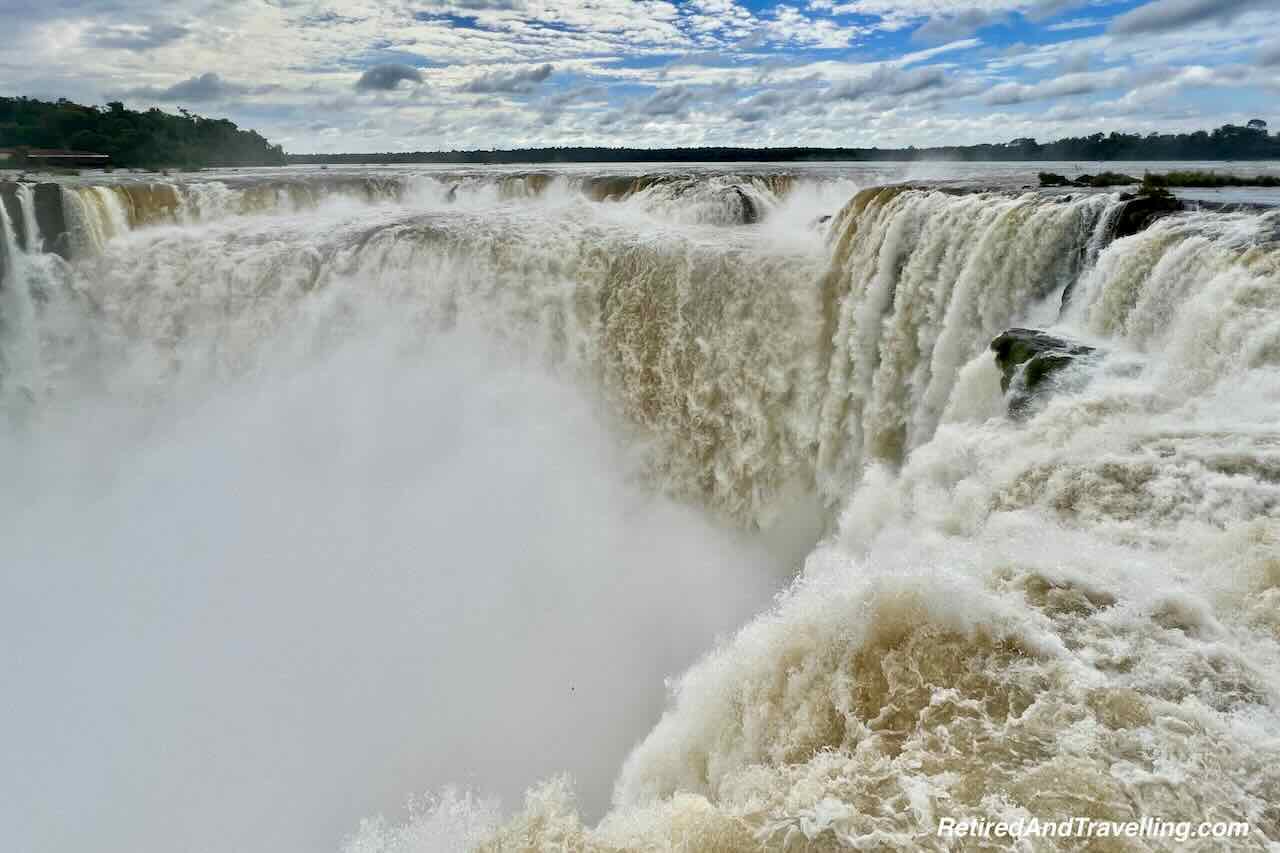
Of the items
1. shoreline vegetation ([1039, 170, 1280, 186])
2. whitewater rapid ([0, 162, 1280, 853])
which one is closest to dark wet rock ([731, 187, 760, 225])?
whitewater rapid ([0, 162, 1280, 853])

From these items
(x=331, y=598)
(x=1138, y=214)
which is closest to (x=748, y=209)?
(x=1138, y=214)

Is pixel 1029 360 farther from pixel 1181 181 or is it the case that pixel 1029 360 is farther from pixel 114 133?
pixel 114 133

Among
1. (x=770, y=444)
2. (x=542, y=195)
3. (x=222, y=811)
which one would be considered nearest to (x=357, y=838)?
(x=222, y=811)

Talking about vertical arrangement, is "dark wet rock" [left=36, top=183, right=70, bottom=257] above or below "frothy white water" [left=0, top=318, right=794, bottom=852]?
above

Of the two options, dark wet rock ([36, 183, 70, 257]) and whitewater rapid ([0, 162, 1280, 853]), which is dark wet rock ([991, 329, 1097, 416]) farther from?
dark wet rock ([36, 183, 70, 257])

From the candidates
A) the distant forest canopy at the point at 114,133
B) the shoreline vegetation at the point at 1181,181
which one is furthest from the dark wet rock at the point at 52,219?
the distant forest canopy at the point at 114,133

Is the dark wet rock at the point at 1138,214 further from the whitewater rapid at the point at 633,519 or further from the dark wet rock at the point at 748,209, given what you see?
the dark wet rock at the point at 748,209
